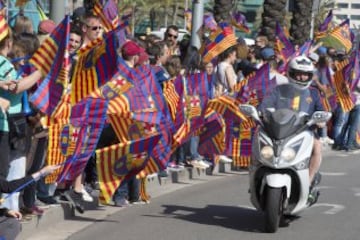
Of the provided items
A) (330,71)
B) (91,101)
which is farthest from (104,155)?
(330,71)

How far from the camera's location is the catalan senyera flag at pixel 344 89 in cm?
1896

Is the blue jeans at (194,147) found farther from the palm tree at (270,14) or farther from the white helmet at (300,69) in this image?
the palm tree at (270,14)

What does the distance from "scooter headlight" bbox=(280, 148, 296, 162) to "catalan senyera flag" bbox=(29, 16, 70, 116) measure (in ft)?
7.37

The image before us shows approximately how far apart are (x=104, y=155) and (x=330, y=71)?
34.4 ft

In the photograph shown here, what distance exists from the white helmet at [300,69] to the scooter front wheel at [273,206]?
3.94 ft

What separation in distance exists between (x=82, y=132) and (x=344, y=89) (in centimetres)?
1020

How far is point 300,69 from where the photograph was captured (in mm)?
10102

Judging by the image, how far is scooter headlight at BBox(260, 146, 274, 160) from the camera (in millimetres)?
9688

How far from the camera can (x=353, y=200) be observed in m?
12.2

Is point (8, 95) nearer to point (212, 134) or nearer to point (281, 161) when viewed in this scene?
point (281, 161)

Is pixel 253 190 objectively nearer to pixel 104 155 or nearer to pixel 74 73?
pixel 104 155

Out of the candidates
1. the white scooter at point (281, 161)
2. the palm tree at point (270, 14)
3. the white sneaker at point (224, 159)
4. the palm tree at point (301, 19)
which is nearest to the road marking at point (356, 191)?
the white sneaker at point (224, 159)

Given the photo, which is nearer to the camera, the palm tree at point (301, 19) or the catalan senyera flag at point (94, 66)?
the catalan senyera flag at point (94, 66)

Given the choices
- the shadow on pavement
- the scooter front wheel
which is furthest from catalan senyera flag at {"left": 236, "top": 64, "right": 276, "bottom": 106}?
the scooter front wheel
